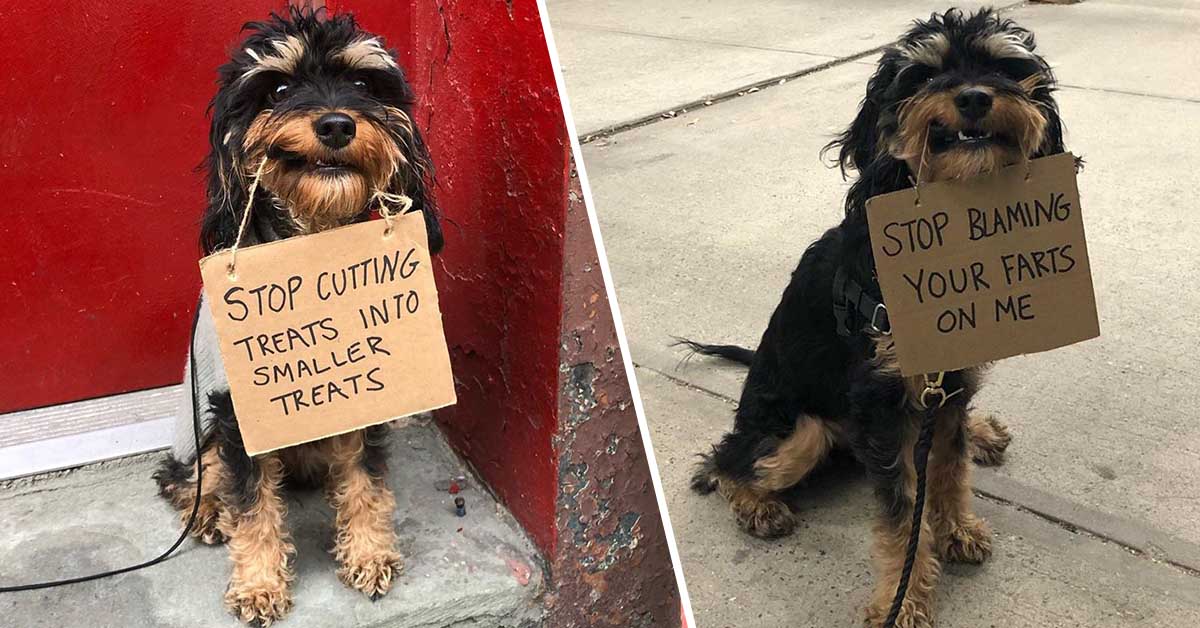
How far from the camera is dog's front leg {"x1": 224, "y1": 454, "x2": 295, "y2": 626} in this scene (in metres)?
2.82

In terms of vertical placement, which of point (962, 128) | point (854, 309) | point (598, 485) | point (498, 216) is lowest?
point (598, 485)

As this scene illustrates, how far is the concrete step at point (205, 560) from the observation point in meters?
2.88

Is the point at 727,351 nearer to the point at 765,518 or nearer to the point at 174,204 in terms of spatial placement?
the point at 765,518

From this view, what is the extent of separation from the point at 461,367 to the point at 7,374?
1.44 metres

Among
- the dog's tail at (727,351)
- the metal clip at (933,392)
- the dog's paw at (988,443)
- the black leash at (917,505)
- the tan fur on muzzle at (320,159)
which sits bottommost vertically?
the dog's paw at (988,443)

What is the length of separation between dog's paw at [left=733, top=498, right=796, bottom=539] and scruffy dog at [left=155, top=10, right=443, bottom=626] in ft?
3.86

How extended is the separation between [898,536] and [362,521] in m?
1.51

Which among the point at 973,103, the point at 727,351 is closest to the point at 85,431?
the point at 727,351

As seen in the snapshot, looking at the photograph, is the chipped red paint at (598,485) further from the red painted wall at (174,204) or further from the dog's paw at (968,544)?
the dog's paw at (968,544)

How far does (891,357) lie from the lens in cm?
292

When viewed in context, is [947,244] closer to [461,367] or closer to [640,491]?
[640,491]

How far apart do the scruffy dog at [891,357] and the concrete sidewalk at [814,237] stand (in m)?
0.15

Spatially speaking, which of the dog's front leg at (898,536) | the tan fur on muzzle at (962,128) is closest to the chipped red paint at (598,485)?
the dog's front leg at (898,536)

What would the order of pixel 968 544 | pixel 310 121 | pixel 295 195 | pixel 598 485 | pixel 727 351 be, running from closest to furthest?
pixel 310 121
pixel 295 195
pixel 598 485
pixel 968 544
pixel 727 351
